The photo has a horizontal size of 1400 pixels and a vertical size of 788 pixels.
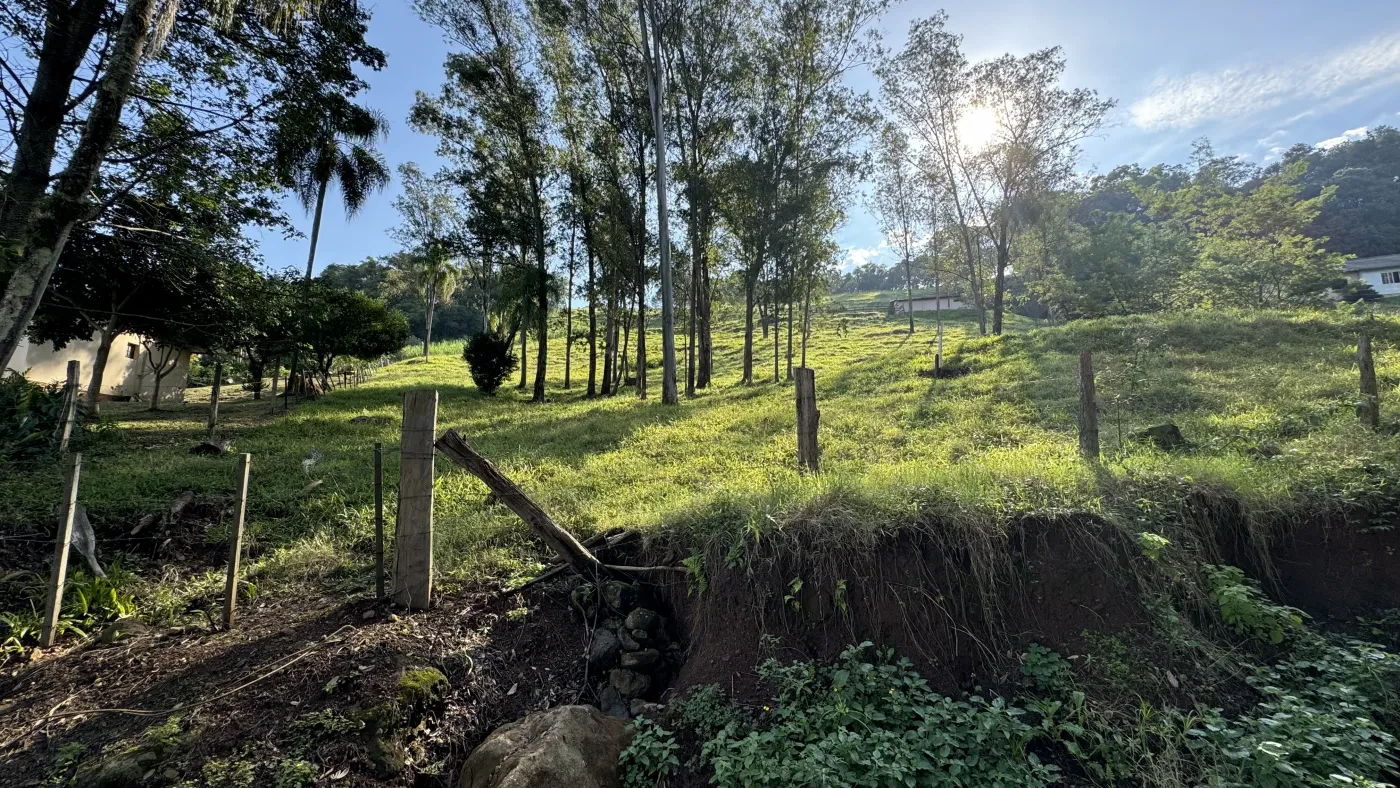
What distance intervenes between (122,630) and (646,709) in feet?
12.0

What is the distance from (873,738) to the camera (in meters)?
2.70

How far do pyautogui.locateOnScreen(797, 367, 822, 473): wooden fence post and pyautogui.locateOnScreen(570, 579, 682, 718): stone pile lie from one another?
1.95 m

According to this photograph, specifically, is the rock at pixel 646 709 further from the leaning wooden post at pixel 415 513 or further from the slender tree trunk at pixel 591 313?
the slender tree trunk at pixel 591 313

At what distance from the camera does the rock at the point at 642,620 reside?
389cm

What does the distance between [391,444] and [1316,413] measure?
13511 mm

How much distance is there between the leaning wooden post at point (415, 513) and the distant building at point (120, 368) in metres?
18.2

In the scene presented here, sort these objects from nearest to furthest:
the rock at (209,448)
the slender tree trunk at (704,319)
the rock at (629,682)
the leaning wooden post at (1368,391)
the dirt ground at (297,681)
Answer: the dirt ground at (297,681)
the rock at (629,682)
the leaning wooden post at (1368,391)
the rock at (209,448)
the slender tree trunk at (704,319)

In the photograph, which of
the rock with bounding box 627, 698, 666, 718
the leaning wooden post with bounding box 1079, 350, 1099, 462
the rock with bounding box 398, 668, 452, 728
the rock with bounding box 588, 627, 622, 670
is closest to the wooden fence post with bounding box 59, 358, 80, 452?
the rock with bounding box 398, 668, 452, 728

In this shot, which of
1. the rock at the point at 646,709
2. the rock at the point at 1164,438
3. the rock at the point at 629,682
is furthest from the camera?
the rock at the point at 1164,438

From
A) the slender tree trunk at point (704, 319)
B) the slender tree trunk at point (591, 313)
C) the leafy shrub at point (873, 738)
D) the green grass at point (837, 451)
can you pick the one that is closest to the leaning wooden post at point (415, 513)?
the green grass at point (837, 451)

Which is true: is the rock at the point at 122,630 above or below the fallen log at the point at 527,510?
below

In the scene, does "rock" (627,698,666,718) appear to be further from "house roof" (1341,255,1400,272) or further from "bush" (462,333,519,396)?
"house roof" (1341,255,1400,272)

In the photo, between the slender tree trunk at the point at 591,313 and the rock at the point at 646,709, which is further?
the slender tree trunk at the point at 591,313

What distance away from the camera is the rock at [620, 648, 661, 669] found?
3652mm
